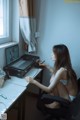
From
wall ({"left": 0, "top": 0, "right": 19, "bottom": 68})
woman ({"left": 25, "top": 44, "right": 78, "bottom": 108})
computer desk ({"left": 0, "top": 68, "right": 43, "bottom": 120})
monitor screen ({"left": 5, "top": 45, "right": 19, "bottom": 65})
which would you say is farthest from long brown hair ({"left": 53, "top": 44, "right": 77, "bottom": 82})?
wall ({"left": 0, "top": 0, "right": 19, "bottom": 68})

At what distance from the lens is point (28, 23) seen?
2.43m

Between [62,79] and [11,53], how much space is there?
2.70 feet

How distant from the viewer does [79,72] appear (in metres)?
2.71

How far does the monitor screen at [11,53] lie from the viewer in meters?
2.24

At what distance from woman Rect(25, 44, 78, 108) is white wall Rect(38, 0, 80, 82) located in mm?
728

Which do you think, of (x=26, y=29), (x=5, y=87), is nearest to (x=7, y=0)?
(x=26, y=29)

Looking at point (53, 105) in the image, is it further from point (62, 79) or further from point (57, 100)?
point (62, 79)

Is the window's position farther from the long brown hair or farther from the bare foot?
the bare foot

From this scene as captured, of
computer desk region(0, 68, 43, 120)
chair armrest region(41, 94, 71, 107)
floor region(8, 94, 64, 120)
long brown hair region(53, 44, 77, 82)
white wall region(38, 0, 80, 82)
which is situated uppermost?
white wall region(38, 0, 80, 82)

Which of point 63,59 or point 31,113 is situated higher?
point 63,59

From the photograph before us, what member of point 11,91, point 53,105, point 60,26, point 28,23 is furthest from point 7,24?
point 53,105

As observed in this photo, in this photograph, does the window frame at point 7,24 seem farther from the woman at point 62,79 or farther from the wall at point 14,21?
the woman at point 62,79

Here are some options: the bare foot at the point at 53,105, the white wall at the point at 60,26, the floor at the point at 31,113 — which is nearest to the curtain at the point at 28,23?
the white wall at the point at 60,26

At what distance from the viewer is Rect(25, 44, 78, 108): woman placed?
1.88 metres
